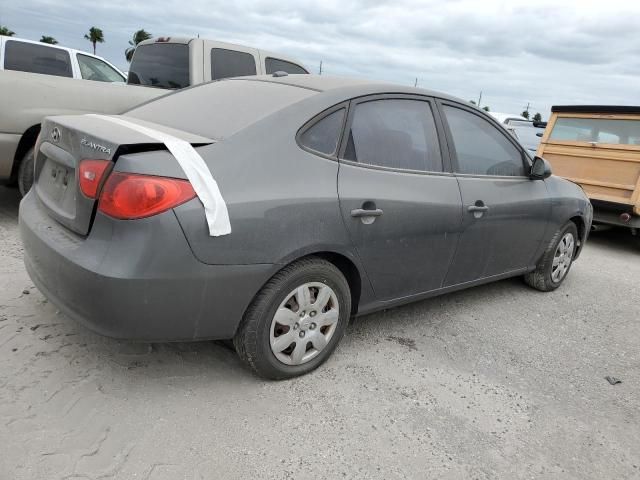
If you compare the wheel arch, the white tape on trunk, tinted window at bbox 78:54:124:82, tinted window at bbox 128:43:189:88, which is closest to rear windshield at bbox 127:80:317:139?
the white tape on trunk

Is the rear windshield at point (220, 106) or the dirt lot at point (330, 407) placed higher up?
the rear windshield at point (220, 106)

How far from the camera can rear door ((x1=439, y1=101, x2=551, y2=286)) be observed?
12.1 feet

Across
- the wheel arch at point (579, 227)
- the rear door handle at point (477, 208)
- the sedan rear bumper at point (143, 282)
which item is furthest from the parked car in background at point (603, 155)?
the sedan rear bumper at point (143, 282)

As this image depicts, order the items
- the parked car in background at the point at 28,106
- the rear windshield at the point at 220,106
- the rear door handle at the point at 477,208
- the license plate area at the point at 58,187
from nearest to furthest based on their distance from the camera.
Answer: the license plate area at the point at 58,187
the rear windshield at the point at 220,106
the rear door handle at the point at 477,208
the parked car in background at the point at 28,106

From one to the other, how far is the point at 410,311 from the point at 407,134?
1.40m

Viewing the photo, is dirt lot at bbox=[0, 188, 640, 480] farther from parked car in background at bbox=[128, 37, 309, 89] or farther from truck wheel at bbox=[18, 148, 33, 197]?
parked car in background at bbox=[128, 37, 309, 89]

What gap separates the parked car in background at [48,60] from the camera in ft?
21.1

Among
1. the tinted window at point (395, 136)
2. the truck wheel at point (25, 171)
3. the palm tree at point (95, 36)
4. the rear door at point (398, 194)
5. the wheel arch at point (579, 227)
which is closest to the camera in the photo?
the rear door at point (398, 194)

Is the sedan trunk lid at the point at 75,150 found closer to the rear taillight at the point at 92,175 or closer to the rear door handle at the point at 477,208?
the rear taillight at the point at 92,175

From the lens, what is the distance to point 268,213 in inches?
100

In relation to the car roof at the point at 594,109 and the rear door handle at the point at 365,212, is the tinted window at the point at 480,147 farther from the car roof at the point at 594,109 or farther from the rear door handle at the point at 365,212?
the car roof at the point at 594,109

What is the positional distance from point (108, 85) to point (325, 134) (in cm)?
350

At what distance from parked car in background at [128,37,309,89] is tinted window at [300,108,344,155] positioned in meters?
3.68

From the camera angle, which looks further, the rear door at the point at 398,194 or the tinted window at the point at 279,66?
the tinted window at the point at 279,66
